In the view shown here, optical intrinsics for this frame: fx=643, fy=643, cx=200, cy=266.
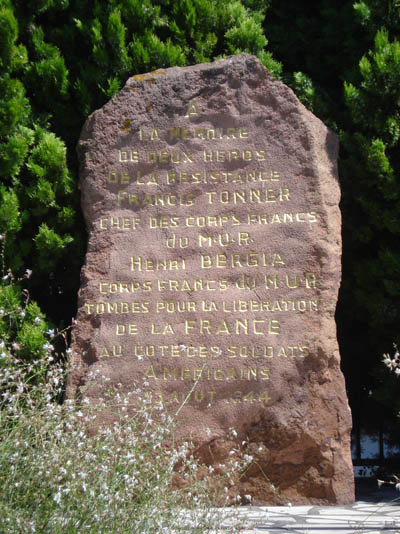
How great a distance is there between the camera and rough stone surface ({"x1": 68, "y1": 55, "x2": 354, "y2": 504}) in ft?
14.9

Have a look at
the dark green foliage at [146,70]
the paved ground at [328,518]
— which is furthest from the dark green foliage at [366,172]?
the paved ground at [328,518]

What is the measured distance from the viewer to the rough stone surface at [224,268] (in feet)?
14.9

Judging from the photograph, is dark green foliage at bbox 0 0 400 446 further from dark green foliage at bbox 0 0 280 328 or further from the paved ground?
the paved ground

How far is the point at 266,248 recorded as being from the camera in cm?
484

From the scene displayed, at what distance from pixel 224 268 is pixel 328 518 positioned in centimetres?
188

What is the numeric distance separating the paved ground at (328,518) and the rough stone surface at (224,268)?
212 mm

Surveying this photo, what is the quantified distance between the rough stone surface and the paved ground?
0.70 ft

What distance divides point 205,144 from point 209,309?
1.35 metres

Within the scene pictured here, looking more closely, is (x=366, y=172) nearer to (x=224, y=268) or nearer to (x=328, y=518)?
(x=224, y=268)

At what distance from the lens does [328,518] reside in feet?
13.0

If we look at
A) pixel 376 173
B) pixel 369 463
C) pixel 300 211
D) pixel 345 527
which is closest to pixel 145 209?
pixel 300 211

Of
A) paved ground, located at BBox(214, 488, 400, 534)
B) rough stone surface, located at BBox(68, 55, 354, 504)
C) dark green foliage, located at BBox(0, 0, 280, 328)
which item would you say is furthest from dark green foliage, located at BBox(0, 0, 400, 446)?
paved ground, located at BBox(214, 488, 400, 534)

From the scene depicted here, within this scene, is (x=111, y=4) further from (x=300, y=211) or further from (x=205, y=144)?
(x=300, y=211)

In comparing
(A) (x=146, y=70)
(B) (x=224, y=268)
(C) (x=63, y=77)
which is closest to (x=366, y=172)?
(B) (x=224, y=268)
